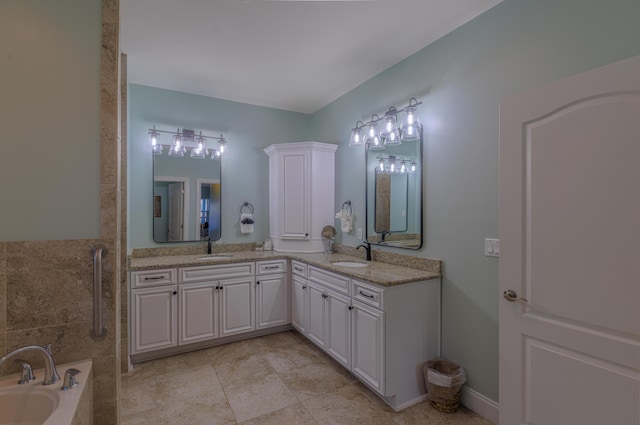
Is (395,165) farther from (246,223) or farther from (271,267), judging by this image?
(246,223)

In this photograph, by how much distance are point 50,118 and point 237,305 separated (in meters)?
2.33

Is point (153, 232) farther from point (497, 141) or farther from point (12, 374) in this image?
point (497, 141)

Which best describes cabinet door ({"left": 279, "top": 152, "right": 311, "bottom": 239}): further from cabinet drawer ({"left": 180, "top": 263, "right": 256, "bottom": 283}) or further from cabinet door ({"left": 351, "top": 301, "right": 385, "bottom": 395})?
cabinet door ({"left": 351, "top": 301, "right": 385, "bottom": 395})

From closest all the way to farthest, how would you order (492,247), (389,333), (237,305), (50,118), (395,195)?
(50,118), (492,247), (389,333), (395,195), (237,305)

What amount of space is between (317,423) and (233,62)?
307cm

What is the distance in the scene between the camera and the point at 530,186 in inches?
63.4

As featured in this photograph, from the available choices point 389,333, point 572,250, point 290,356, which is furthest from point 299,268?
point 572,250

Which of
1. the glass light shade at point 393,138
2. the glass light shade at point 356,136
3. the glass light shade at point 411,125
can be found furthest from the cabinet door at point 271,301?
the glass light shade at point 411,125

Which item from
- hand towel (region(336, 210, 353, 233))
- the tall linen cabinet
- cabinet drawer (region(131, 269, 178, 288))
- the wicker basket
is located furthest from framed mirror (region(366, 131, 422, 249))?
cabinet drawer (region(131, 269, 178, 288))

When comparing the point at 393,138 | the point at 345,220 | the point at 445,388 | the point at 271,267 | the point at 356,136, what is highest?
the point at 356,136

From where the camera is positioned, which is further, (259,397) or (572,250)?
(259,397)

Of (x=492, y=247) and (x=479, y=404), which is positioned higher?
(x=492, y=247)

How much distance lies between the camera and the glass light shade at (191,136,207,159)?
343cm

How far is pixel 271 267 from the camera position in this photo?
11.0 feet
